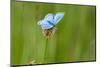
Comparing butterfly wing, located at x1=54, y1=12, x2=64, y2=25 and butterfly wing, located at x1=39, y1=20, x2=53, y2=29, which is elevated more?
butterfly wing, located at x1=54, y1=12, x2=64, y2=25

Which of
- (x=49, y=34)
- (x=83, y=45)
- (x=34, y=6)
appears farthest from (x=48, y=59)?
(x=34, y=6)

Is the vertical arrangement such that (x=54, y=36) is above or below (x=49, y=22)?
below

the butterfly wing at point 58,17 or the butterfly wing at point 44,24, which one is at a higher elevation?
the butterfly wing at point 58,17

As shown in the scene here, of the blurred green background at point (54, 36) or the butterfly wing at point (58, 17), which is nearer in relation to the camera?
the blurred green background at point (54, 36)

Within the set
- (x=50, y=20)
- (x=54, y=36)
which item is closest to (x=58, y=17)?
(x=50, y=20)

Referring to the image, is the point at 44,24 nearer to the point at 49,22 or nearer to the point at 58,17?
the point at 49,22

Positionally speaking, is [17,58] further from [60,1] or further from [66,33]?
[60,1]
